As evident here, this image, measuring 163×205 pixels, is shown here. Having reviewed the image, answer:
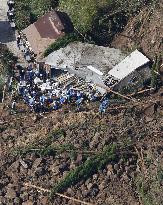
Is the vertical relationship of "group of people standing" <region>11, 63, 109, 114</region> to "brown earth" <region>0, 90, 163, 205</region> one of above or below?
above

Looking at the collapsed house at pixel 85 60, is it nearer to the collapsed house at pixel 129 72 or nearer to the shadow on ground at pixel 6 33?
the collapsed house at pixel 129 72

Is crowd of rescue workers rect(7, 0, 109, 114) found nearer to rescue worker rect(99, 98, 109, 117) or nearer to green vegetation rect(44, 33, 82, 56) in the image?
rescue worker rect(99, 98, 109, 117)

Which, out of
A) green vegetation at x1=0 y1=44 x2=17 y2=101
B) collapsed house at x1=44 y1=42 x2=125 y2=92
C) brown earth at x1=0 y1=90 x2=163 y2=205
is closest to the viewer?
brown earth at x1=0 y1=90 x2=163 y2=205

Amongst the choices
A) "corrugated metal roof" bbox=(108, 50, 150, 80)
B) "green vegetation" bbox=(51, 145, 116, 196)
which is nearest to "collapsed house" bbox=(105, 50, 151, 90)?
"corrugated metal roof" bbox=(108, 50, 150, 80)

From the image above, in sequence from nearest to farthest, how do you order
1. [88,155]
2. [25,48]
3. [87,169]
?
[87,169] < [88,155] < [25,48]

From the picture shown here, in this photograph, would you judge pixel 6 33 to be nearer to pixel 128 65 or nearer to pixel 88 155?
pixel 128 65

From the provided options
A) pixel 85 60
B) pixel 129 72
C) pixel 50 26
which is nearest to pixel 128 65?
pixel 129 72
